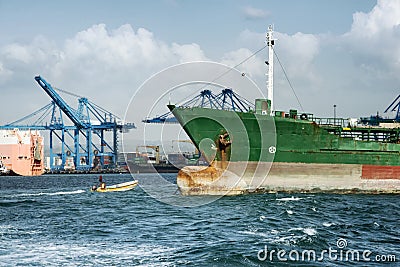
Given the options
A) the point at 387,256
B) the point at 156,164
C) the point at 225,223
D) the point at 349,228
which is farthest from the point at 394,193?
the point at 156,164

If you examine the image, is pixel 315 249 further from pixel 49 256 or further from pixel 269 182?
pixel 269 182

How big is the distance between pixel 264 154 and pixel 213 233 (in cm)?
1371

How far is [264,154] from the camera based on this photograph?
33531 mm

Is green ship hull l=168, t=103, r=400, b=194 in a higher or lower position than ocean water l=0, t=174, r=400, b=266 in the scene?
higher

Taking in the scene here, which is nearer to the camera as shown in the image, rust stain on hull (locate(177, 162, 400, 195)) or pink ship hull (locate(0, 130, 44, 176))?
rust stain on hull (locate(177, 162, 400, 195))

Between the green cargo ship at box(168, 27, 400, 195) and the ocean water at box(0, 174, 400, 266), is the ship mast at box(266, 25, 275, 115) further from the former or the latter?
the ocean water at box(0, 174, 400, 266)

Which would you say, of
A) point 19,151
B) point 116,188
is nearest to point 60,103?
point 19,151

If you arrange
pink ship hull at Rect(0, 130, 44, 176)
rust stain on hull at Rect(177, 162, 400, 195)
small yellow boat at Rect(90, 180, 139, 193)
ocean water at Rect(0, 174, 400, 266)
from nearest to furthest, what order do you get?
ocean water at Rect(0, 174, 400, 266)
rust stain on hull at Rect(177, 162, 400, 195)
small yellow boat at Rect(90, 180, 139, 193)
pink ship hull at Rect(0, 130, 44, 176)

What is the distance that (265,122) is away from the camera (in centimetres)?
3344

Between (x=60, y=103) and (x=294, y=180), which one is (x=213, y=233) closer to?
(x=294, y=180)

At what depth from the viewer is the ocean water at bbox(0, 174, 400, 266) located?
16500 mm

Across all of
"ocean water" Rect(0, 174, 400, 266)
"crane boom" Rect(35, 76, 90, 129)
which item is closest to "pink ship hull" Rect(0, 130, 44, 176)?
"crane boom" Rect(35, 76, 90, 129)

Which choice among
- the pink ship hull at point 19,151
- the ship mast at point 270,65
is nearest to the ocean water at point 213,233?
the ship mast at point 270,65

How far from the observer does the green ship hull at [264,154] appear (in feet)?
108
